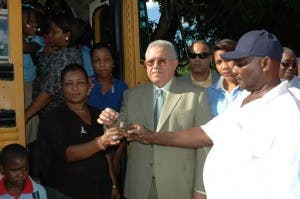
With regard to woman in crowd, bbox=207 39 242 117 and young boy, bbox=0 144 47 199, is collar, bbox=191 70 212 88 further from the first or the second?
young boy, bbox=0 144 47 199

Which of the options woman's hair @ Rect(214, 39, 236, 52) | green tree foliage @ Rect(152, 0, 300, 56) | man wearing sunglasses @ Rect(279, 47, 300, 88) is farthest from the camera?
green tree foliage @ Rect(152, 0, 300, 56)

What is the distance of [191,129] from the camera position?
3137 millimetres

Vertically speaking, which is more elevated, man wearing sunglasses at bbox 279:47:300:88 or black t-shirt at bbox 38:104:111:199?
man wearing sunglasses at bbox 279:47:300:88

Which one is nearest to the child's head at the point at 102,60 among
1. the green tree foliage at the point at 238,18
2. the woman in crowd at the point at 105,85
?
the woman in crowd at the point at 105,85

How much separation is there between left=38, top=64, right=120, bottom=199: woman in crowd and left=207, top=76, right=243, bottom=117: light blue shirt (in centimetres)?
84

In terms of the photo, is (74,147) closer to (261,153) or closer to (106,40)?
(261,153)

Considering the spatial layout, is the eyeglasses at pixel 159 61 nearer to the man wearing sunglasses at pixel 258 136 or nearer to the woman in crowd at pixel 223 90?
the woman in crowd at pixel 223 90

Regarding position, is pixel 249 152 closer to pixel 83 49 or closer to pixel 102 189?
pixel 102 189

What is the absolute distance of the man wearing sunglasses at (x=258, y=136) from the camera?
7.62 ft

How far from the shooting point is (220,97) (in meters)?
3.75

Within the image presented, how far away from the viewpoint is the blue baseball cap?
8.35 ft

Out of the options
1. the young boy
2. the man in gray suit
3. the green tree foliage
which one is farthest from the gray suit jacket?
the green tree foliage

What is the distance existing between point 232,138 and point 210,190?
30 cm

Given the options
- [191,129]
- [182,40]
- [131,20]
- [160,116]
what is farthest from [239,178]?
[182,40]
